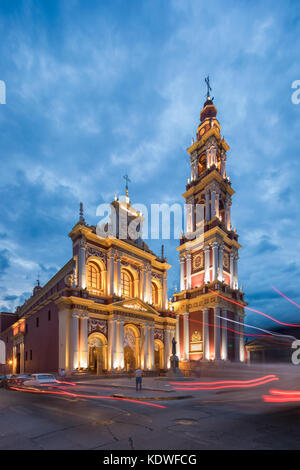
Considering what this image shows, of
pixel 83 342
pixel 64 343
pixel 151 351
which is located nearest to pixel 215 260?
pixel 151 351

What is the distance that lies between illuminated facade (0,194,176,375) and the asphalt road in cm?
1687

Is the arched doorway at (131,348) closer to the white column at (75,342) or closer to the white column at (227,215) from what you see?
the white column at (75,342)

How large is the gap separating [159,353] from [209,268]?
39.5 feet

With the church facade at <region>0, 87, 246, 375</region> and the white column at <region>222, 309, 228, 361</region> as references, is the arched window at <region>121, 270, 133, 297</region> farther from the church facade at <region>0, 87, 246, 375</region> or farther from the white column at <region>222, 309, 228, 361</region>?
the white column at <region>222, 309, 228, 361</region>

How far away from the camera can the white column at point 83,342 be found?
28069mm

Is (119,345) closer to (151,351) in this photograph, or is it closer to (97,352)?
(97,352)

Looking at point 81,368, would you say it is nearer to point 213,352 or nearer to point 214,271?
point 213,352

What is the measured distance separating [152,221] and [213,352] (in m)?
17.2

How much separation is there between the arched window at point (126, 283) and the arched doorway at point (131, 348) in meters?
3.82

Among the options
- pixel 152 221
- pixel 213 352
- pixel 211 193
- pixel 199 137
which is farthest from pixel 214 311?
pixel 199 137

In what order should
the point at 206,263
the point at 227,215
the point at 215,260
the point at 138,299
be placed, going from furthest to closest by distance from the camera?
the point at 227,215
the point at 206,263
the point at 215,260
the point at 138,299

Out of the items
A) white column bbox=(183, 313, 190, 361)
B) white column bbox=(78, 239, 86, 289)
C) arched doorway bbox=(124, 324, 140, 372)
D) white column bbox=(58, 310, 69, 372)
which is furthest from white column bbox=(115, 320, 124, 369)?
white column bbox=(183, 313, 190, 361)

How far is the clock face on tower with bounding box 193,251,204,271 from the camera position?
1635 inches

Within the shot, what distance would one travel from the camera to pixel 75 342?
92.4ft
